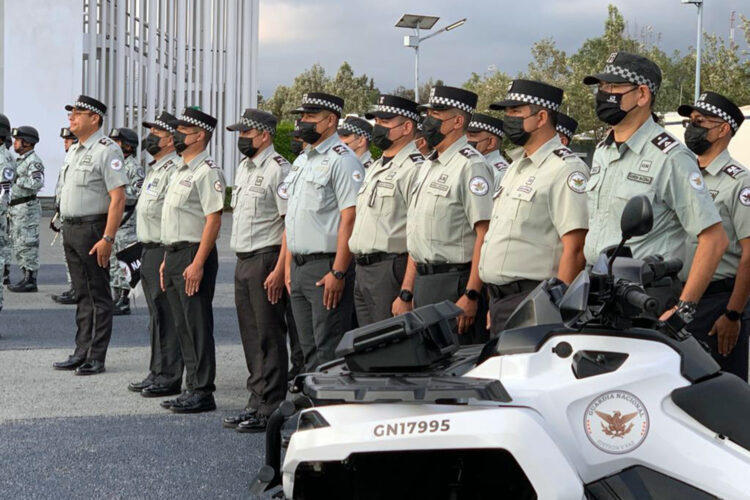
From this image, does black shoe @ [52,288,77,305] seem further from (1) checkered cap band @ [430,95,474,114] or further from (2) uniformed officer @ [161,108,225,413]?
(1) checkered cap band @ [430,95,474,114]

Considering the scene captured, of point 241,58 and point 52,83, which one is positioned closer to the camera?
point 52,83

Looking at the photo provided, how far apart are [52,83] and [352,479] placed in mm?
24663

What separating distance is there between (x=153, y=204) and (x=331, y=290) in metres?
1.86

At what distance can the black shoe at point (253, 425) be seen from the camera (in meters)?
6.29

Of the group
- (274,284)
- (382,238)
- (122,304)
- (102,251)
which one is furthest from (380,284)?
(122,304)

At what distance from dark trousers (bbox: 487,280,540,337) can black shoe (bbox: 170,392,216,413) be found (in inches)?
99.9

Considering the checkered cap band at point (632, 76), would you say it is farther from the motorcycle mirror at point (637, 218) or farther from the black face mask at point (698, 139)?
the motorcycle mirror at point (637, 218)

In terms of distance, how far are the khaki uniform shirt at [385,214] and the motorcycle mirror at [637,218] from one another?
3253 mm

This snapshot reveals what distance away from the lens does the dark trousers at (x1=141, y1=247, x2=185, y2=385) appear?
729 centimetres

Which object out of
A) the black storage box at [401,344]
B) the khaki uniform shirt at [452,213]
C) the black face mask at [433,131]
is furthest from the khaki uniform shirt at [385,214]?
the black storage box at [401,344]

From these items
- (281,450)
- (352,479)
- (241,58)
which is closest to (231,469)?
(281,450)

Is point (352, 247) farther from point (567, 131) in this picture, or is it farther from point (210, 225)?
point (567, 131)

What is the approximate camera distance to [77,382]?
778 cm

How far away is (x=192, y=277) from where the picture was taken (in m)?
6.70
